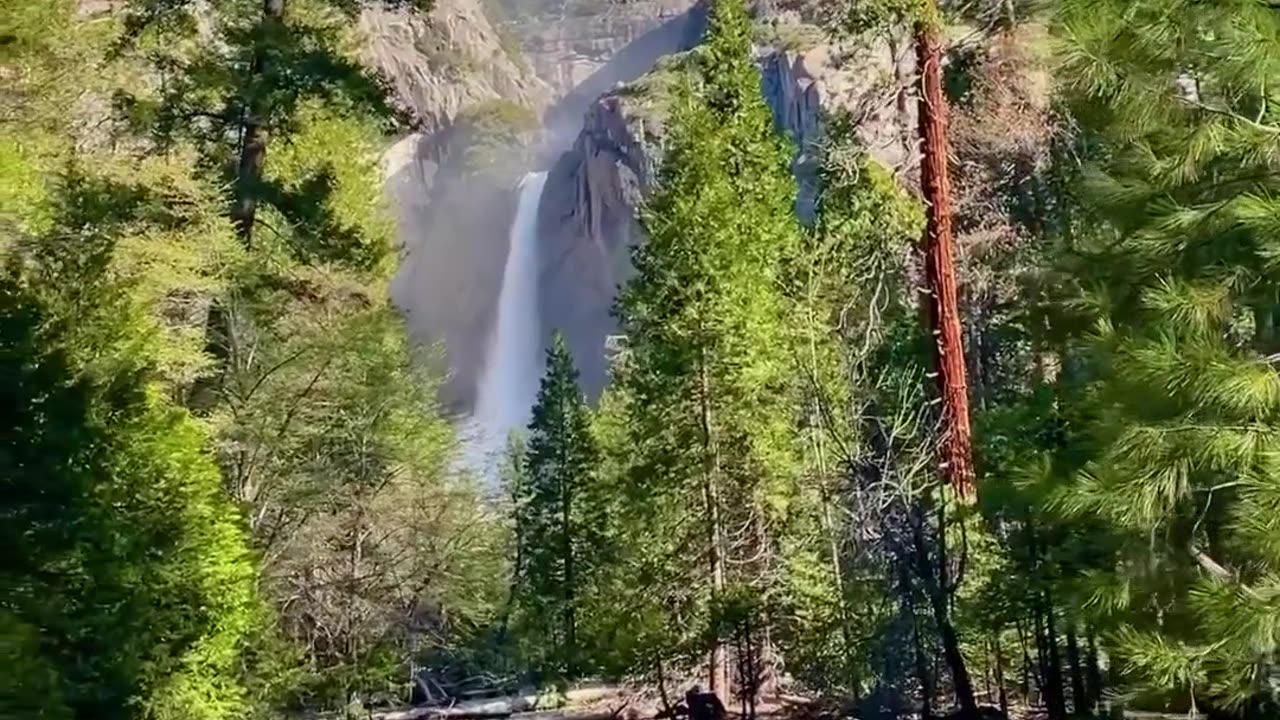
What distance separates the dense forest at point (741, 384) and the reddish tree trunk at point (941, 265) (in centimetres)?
3

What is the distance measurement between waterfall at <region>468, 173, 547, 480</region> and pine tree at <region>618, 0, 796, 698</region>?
4430 cm

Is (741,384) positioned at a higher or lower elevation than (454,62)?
lower

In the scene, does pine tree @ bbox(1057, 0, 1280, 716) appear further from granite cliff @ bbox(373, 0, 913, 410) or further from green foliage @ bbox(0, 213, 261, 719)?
granite cliff @ bbox(373, 0, 913, 410)

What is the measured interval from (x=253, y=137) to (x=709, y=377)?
464cm

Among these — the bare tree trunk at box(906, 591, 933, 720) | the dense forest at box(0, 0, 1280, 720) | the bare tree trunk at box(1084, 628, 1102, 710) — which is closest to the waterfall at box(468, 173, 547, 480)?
the dense forest at box(0, 0, 1280, 720)

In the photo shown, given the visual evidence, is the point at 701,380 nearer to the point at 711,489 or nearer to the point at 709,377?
the point at 709,377

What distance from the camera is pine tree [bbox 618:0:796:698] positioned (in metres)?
11.2

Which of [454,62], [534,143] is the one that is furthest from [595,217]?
[454,62]

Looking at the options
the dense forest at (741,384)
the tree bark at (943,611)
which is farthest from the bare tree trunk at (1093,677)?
the tree bark at (943,611)

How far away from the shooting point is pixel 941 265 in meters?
8.21

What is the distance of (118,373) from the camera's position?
6.99m

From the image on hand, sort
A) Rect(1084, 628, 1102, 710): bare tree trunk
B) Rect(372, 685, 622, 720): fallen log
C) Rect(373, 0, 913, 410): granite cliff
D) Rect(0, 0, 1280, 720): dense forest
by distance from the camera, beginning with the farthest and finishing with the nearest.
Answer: Rect(373, 0, 913, 410): granite cliff → Rect(372, 685, 622, 720): fallen log → Rect(1084, 628, 1102, 710): bare tree trunk → Rect(0, 0, 1280, 720): dense forest

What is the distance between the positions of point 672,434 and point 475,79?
235 ft

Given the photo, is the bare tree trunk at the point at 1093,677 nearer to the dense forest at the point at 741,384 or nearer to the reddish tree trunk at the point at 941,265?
the dense forest at the point at 741,384
